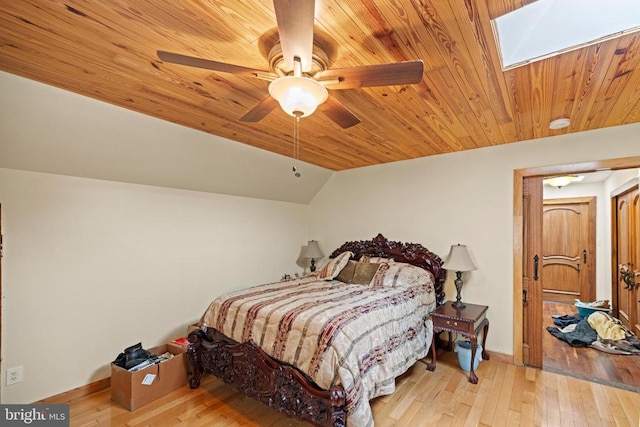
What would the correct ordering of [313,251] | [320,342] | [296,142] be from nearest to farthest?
[320,342]
[296,142]
[313,251]

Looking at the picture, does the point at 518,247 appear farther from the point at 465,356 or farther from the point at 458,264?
the point at 465,356

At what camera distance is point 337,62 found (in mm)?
1736

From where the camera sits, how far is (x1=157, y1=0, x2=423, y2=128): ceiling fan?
120 cm

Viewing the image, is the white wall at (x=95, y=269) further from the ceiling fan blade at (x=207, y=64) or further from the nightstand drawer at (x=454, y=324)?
the nightstand drawer at (x=454, y=324)

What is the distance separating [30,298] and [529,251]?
464 cm

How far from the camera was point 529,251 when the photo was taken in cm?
323

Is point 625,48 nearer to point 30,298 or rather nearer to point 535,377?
point 535,377

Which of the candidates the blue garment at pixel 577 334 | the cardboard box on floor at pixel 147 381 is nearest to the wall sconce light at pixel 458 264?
the blue garment at pixel 577 334

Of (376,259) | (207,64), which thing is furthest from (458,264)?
(207,64)

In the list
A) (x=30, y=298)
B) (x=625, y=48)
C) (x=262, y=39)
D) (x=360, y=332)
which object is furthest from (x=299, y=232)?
(x=625, y=48)

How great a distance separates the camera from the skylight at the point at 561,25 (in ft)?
4.57

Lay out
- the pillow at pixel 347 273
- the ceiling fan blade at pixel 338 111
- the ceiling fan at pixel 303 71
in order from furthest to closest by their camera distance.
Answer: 1. the pillow at pixel 347 273
2. the ceiling fan blade at pixel 338 111
3. the ceiling fan at pixel 303 71

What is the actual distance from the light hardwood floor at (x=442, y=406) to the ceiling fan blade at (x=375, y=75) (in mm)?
2331

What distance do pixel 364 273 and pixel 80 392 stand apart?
2885 mm
